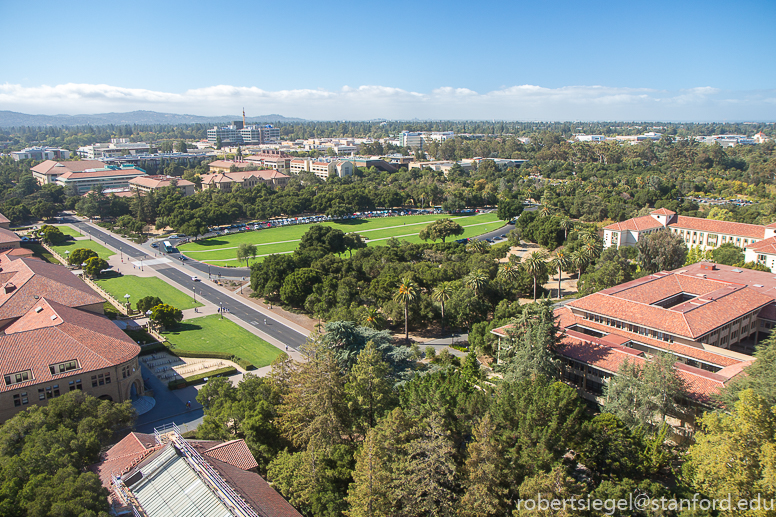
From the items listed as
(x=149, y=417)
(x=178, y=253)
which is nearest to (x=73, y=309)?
(x=149, y=417)

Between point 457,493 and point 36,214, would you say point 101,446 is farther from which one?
point 36,214

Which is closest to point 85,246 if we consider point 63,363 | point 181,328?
point 181,328

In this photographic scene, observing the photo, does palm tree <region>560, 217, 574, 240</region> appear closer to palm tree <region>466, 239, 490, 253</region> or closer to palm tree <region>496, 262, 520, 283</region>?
palm tree <region>466, 239, 490, 253</region>

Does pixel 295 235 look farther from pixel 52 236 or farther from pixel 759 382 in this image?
pixel 759 382

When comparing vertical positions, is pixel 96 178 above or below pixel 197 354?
above

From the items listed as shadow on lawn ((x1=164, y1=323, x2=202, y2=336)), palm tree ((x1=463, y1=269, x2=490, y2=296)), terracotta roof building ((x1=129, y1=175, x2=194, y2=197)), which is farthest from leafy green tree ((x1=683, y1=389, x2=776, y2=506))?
terracotta roof building ((x1=129, y1=175, x2=194, y2=197))

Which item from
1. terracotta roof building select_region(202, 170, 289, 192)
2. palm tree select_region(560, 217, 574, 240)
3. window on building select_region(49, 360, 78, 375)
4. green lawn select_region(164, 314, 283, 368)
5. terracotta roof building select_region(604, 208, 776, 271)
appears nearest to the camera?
window on building select_region(49, 360, 78, 375)
